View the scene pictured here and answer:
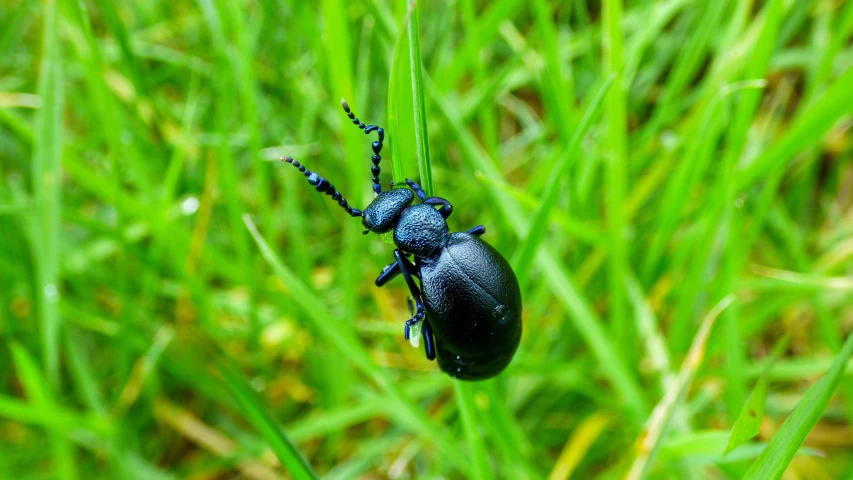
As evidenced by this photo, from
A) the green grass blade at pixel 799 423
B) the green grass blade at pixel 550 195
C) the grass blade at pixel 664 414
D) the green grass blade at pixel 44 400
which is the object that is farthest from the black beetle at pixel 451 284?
the green grass blade at pixel 44 400

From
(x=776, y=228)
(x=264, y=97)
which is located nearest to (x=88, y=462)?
(x=264, y=97)

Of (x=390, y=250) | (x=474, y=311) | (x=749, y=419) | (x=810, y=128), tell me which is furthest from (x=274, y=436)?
(x=810, y=128)

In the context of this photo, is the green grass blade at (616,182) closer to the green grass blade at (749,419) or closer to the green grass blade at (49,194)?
the green grass blade at (749,419)

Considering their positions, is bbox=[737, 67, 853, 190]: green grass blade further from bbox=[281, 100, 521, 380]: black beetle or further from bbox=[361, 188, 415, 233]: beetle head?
bbox=[361, 188, 415, 233]: beetle head

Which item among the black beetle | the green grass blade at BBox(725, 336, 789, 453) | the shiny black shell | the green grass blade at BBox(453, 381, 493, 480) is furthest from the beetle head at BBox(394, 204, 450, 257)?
the green grass blade at BBox(725, 336, 789, 453)

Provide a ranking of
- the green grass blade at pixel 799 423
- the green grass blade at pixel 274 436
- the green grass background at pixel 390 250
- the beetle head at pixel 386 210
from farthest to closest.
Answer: the green grass background at pixel 390 250
the beetle head at pixel 386 210
the green grass blade at pixel 274 436
the green grass blade at pixel 799 423

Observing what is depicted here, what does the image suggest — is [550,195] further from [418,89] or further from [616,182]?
[616,182]

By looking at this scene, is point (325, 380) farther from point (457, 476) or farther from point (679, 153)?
point (679, 153)
